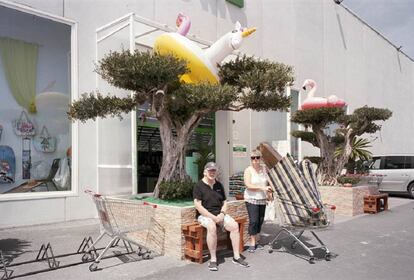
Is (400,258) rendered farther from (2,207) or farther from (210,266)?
(2,207)

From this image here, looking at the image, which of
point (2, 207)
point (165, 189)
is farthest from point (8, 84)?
point (165, 189)

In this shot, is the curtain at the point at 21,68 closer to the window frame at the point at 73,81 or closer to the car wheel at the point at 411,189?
the window frame at the point at 73,81

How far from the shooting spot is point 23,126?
28.8ft

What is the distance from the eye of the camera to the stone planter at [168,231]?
5.70 metres

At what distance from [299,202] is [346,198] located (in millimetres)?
5097

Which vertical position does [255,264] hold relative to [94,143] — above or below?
below

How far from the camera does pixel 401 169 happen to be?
49.0ft

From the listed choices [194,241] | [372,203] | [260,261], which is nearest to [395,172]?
[372,203]

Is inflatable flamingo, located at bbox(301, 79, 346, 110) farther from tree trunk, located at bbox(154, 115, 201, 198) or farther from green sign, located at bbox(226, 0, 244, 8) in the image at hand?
tree trunk, located at bbox(154, 115, 201, 198)

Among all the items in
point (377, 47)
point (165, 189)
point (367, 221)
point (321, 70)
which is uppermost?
point (377, 47)

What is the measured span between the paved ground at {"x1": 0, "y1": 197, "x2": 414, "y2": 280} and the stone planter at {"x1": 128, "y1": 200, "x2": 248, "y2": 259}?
8.4 inches

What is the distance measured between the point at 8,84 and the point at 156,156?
4009 millimetres

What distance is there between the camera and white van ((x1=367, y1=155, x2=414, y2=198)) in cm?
1472

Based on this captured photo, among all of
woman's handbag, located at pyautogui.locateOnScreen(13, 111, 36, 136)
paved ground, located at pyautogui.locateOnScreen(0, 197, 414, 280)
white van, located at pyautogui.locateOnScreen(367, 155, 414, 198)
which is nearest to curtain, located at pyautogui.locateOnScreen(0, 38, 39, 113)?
woman's handbag, located at pyautogui.locateOnScreen(13, 111, 36, 136)
